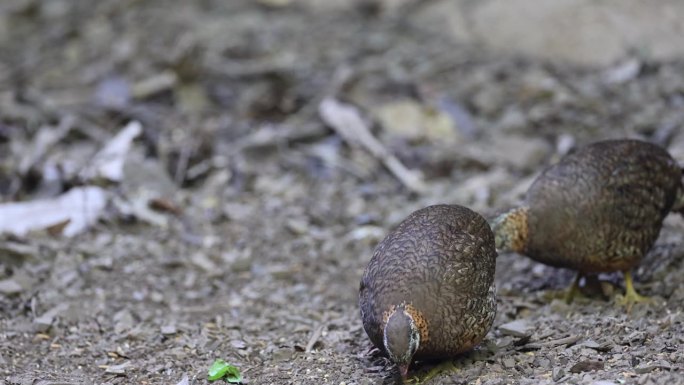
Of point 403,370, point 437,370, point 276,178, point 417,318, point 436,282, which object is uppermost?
point 436,282

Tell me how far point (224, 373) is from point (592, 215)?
2258 mm

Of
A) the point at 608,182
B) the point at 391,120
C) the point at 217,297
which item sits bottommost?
the point at 217,297

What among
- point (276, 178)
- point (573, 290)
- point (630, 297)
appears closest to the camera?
point (630, 297)

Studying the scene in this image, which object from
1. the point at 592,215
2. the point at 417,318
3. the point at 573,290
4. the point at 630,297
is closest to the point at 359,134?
the point at 573,290

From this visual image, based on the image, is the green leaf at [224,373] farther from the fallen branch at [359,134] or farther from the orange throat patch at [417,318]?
the fallen branch at [359,134]

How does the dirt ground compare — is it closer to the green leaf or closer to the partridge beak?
the green leaf

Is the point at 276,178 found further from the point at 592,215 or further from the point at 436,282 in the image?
the point at 436,282

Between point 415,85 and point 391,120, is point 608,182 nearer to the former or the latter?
point 391,120

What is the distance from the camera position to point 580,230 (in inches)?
202

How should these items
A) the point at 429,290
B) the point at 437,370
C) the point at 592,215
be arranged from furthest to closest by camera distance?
the point at 592,215, the point at 437,370, the point at 429,290

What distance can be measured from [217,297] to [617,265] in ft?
8.34

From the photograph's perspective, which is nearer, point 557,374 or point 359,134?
point 557,374

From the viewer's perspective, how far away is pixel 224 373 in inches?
175

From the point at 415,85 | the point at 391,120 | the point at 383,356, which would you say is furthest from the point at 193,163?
the point at 383,356
